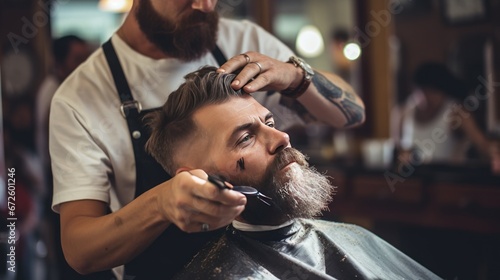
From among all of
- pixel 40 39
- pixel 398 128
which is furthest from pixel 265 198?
pixel 40 39

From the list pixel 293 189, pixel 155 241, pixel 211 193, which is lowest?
pixel 155 241

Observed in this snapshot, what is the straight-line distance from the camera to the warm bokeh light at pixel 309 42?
4.97 meters

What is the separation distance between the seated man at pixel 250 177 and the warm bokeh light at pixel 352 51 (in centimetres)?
299

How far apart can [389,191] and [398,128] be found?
0.61 meters

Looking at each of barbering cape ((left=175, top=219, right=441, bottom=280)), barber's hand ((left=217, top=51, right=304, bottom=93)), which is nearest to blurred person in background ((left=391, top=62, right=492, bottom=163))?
barbering cape ((left=175, top=219, right=441, bottom=280))

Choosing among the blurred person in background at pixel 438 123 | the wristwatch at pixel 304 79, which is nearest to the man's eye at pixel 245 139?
the wristwatch at pixel 304 79

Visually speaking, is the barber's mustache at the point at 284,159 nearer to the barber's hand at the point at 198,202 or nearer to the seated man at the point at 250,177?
the seated man at the point at 250,177

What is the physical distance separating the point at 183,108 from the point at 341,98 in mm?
583

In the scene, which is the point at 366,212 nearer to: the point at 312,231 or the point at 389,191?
the point at 389,191

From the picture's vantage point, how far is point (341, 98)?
2111 mm

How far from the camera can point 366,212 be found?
431cm

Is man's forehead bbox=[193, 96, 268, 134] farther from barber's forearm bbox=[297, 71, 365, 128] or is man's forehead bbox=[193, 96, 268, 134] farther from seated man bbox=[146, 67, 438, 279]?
barber's forearm bbox=[297, 71, 365, 128]

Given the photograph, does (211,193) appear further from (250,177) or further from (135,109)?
(135,109)

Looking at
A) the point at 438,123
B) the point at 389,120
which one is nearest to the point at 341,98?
the point at 438,123
